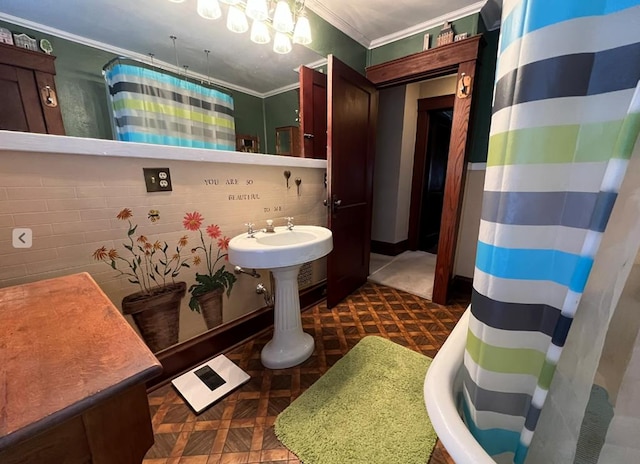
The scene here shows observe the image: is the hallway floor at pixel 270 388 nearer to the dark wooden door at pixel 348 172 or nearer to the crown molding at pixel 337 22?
the dark wooden door at pixel 348 172

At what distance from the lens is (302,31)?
1.60 m

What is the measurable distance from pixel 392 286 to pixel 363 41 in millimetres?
2251

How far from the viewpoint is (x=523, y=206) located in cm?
45

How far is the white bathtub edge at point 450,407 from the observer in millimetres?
414

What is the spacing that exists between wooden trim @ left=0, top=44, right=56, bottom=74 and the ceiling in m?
0.09

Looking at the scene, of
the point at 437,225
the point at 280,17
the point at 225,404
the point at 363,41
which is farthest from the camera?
the point at 437,225

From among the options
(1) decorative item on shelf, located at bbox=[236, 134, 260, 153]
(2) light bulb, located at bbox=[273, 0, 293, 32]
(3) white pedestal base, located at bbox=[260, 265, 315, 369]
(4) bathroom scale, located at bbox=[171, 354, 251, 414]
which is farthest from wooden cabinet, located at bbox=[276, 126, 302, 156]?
(4) bathroom scale, located at bbox=[171, 354, 251, 414]

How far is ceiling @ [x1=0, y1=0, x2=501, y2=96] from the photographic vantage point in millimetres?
995

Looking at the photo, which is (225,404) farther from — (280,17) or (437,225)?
(437,225)

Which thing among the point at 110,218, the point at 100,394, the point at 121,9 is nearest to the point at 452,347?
the point at 100,394

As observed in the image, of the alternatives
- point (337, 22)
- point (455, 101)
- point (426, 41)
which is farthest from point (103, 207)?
point (426, 41)

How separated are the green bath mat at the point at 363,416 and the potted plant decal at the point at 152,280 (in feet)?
2.41

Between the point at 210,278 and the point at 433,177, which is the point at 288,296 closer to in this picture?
the point at 210,278

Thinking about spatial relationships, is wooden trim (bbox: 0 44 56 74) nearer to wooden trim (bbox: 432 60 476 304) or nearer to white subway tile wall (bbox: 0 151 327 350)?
white subway tile wall (bbox: 0 151 327 350)
